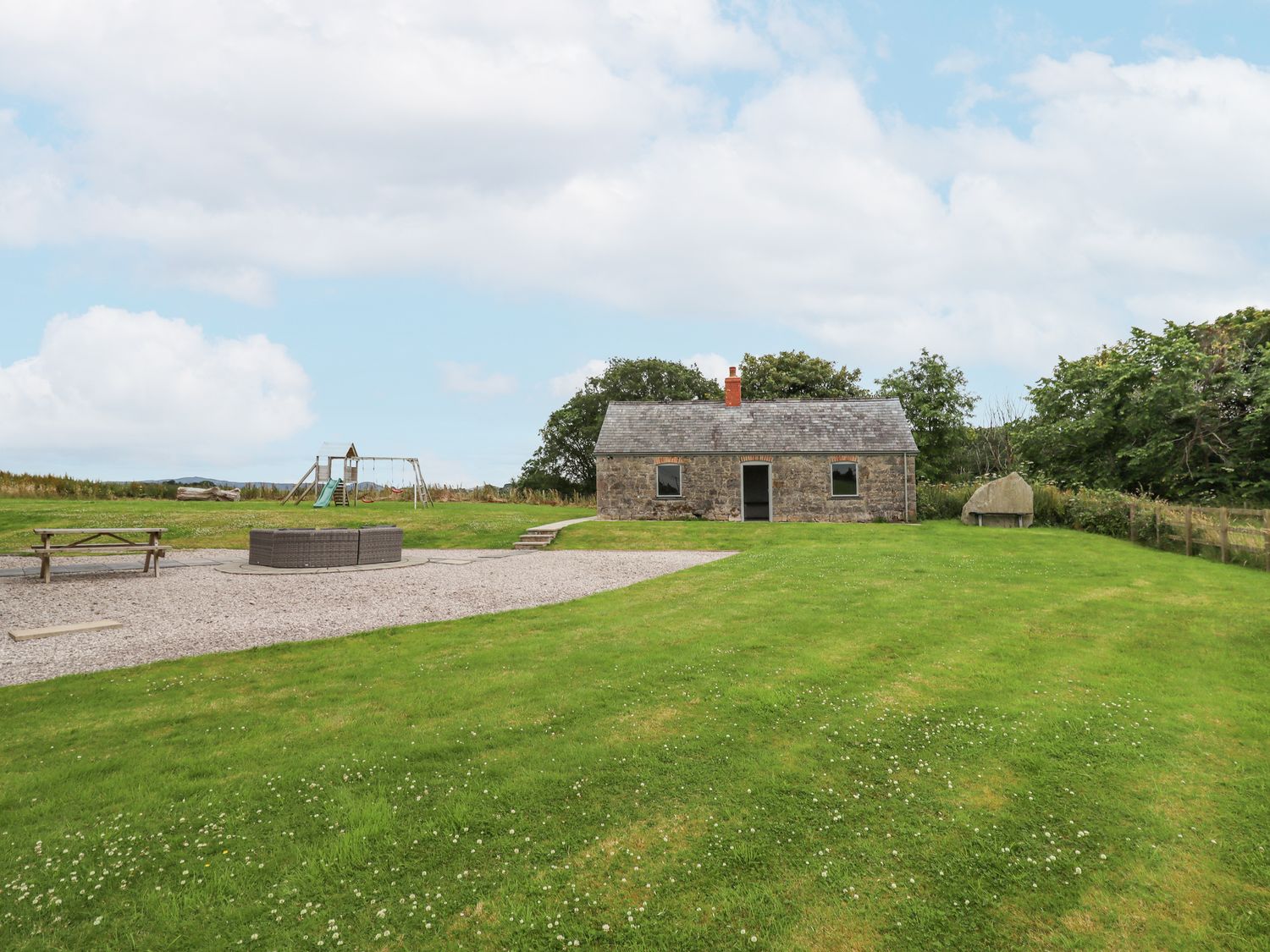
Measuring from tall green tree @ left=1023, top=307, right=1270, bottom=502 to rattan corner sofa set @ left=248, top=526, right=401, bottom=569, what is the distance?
92.7ft

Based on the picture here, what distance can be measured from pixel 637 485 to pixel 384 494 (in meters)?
20.7

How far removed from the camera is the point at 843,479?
28.7 metres

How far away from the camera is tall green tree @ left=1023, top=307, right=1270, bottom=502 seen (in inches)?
1059

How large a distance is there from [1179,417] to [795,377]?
19.0m

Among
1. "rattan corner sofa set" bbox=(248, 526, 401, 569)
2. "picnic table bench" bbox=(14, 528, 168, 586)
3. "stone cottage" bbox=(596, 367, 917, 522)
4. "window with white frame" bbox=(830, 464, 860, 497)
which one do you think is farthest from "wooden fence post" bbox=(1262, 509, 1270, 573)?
"picnic table bench" bbox=(14, 528, 168, 586)

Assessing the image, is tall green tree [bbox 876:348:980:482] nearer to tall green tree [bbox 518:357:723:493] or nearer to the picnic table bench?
tall green tree [bbox 518:357:723:493]

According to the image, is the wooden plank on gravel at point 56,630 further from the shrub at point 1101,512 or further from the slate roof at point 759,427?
the shrub at point 1101,512

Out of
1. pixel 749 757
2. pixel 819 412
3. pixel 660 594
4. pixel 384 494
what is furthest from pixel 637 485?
pixel 749 757

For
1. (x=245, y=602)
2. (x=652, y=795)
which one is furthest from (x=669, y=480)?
(x=652, y=795)

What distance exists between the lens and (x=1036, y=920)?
11.8 ft

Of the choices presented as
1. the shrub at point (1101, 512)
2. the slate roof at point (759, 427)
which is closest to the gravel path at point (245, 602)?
the slate roof at point (759, 427)

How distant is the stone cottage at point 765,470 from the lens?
93.2 feet

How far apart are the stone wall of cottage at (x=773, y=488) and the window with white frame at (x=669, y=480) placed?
0.16m

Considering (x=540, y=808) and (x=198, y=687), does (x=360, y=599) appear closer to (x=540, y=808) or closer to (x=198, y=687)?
(x=198, y=687)
